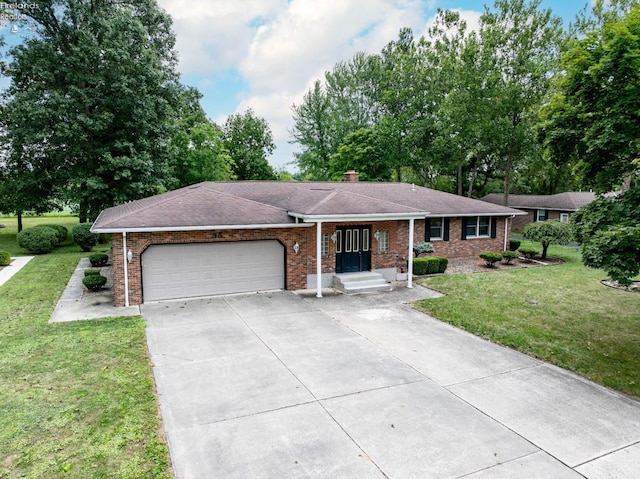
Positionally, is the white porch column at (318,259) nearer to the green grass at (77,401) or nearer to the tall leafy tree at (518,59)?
the green grass at (77,401)

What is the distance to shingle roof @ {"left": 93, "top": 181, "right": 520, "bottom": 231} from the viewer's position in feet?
39.2

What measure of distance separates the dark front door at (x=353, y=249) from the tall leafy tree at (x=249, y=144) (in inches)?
1018

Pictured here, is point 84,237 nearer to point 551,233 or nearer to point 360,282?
point 360,282

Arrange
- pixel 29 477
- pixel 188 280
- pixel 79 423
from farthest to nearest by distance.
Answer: pixel 188 280 → pixel 79 423 → pixel 29 477

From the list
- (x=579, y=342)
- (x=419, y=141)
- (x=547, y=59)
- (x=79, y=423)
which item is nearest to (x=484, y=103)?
(x=547, y=59)

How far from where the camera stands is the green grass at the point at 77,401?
4.80 m

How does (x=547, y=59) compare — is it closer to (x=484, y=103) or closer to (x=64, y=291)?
(x=484, y=103)

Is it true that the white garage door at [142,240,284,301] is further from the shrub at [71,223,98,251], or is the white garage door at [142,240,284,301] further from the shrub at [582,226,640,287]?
the shrub at [71,223,98,251]

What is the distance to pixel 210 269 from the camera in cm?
1273

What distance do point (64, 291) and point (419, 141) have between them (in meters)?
28.1

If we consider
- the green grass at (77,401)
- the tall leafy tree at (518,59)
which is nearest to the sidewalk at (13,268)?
the green grass at (77,401)

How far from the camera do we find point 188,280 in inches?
492

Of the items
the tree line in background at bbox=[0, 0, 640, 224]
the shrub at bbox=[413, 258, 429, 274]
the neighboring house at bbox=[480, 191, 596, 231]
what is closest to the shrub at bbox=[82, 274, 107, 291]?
the tree line in background at bbox=[0, 0, 640, 224]

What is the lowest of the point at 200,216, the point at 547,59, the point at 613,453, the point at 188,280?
the point at 613,453
